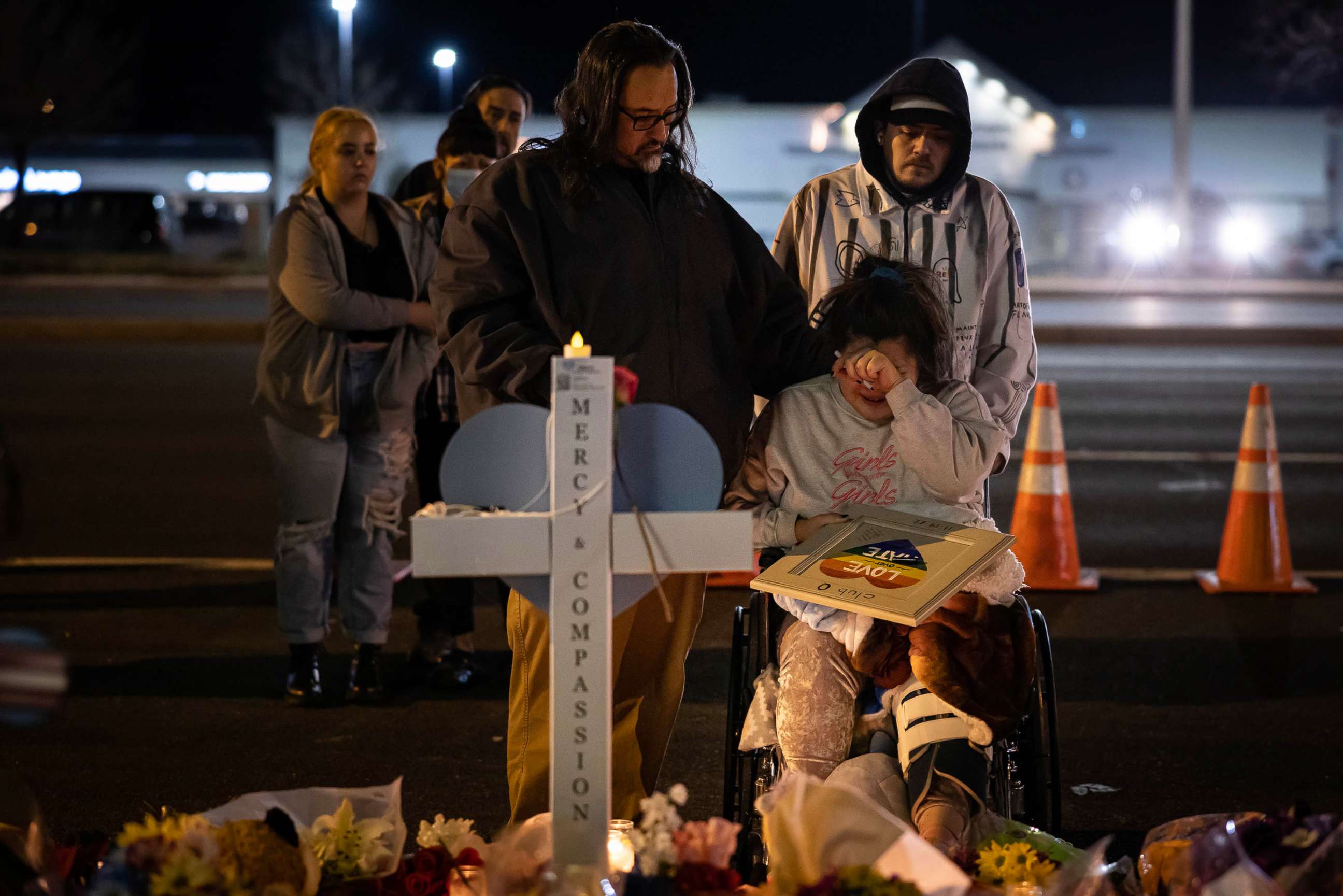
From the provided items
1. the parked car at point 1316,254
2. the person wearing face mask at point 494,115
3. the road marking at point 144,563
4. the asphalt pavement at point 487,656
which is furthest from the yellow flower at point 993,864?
the parked car at point 1316,254

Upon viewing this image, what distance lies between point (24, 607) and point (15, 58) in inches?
1799

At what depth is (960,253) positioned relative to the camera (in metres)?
3.95

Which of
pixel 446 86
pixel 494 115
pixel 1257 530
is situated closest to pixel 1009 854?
pixel 494 115

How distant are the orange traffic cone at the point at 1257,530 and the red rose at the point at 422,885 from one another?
4.89 metres

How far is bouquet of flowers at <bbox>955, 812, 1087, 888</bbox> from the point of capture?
8.52 feet

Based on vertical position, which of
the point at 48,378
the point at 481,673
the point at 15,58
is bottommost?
the point at 481,673

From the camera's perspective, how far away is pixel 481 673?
5.33m

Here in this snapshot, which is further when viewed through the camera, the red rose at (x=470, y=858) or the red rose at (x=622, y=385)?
the red rose at (x=470, y=858)

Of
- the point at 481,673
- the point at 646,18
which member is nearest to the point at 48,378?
the point at 481,673

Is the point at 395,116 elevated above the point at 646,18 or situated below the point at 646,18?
below

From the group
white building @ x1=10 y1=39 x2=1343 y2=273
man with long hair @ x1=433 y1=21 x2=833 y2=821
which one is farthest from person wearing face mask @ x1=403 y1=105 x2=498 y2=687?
white building @ x1=10 y1=39 x2=1343 y2=273

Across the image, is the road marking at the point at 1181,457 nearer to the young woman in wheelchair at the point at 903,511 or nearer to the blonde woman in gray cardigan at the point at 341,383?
the blonde woman in gray cardigan at the point at 341,383

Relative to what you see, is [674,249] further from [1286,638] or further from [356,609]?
[1286,638]

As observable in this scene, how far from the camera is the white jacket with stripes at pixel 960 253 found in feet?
12.9
